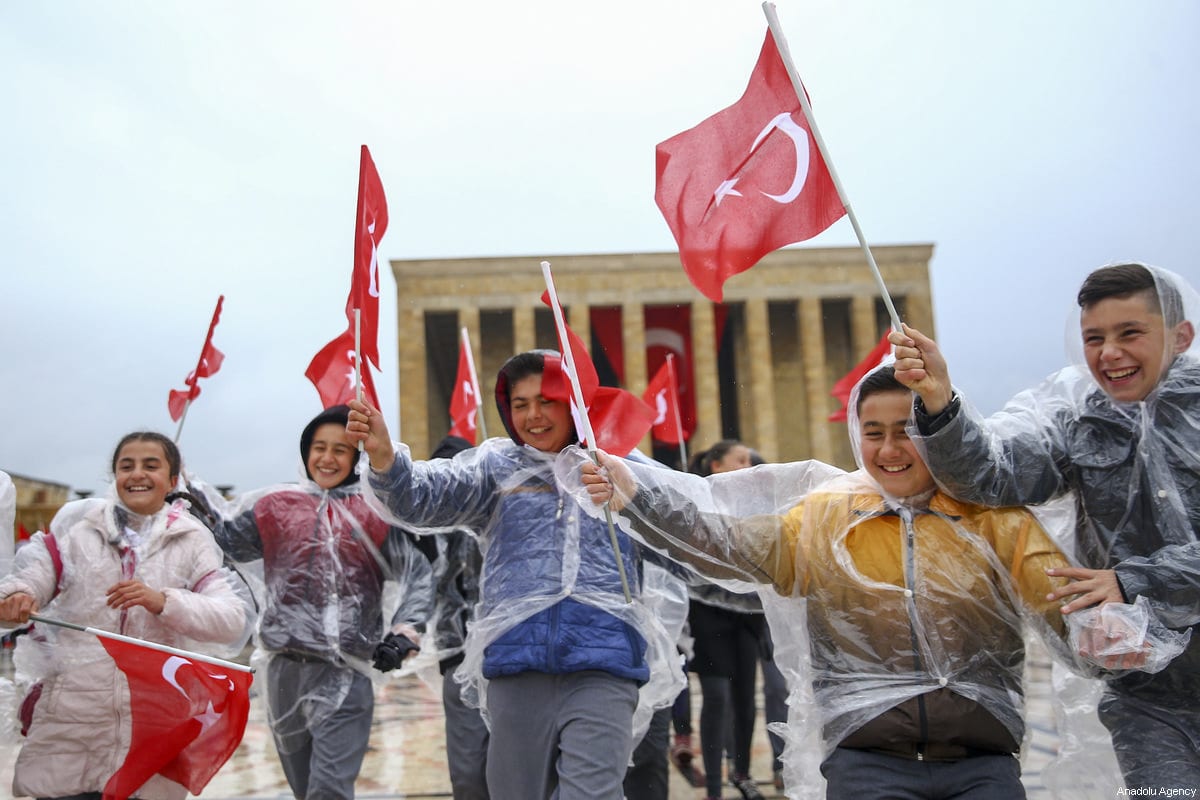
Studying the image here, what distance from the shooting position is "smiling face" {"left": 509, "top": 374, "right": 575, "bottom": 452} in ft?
11.0

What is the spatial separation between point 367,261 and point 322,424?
1.07 m

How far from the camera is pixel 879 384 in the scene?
8.79 feet

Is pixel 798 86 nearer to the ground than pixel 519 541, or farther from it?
farther from it

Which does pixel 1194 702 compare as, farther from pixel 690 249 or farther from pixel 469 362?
pixel 469 362

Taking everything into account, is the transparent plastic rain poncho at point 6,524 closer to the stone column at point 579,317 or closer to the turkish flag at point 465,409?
the turkish flag at point 465,409

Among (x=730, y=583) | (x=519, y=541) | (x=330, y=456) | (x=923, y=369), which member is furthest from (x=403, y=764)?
(x=923, y=369)

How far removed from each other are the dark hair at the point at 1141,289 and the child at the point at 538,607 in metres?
1.61

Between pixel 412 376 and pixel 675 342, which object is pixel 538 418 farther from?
pixel 675 342

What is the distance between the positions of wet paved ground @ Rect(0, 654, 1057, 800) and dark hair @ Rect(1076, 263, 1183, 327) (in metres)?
2.41

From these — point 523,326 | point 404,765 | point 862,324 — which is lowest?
point 404,765

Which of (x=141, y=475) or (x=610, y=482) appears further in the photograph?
(x=141, y=475)

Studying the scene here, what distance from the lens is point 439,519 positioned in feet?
10.7

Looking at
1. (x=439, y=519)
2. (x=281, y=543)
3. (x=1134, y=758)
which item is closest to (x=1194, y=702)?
(x=1134, y=758)

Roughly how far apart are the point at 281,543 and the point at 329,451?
0.42 metres
